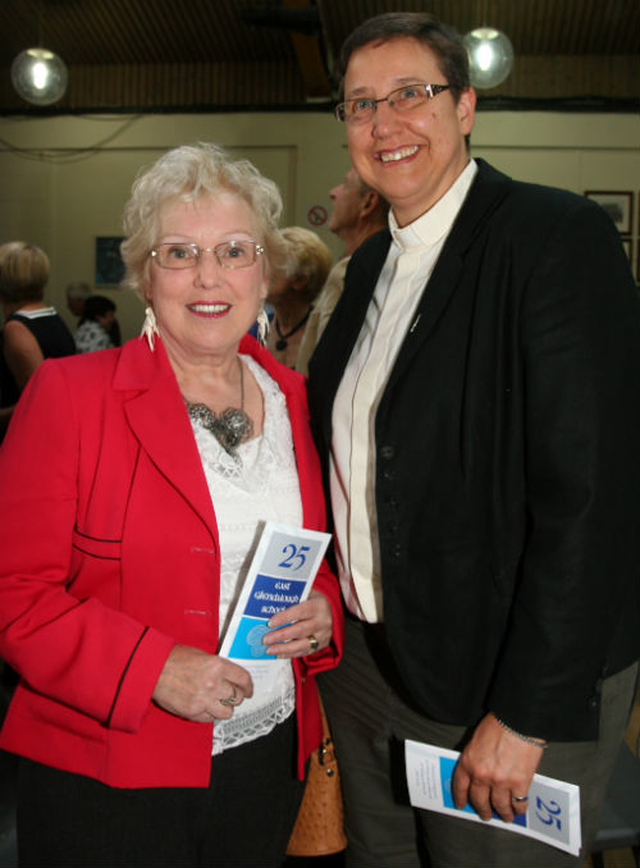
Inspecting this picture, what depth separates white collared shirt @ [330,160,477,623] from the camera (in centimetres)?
154

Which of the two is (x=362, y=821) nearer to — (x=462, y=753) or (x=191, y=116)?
(x=462, y=753)

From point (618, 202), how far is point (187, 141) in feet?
17.5

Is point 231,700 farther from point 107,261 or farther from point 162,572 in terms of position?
point 107,261

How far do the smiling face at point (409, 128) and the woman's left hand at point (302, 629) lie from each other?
83 cm

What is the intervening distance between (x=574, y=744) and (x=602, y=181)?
9.20m

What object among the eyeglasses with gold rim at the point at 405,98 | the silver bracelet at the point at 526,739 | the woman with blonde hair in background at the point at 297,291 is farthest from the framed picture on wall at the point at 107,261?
the silver bracelet at the point at 526,739

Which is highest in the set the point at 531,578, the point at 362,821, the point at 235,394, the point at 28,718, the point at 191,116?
the point at 191,116

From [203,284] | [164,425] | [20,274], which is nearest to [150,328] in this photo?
[203,284]

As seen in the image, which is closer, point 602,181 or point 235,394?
point 235,394

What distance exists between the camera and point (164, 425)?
148 centimetres

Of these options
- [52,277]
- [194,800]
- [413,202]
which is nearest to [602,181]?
[52,277]

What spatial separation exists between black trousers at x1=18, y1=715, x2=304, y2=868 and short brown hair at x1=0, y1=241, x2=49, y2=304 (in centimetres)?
287

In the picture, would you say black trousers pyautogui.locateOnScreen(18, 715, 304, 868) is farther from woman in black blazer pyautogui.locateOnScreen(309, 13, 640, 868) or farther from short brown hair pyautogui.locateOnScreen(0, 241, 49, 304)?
short brown hair pyautogui.locateOnScreen(0, 241, 49, 304)

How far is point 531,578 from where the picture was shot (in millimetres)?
1265
